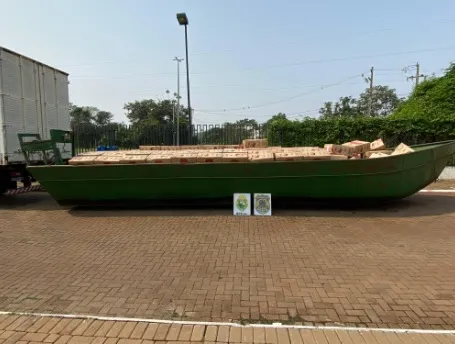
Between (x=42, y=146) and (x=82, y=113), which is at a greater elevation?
(x=82, y=113)

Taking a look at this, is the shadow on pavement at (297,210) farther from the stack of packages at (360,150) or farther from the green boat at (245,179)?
the stack of packages at (360,150)

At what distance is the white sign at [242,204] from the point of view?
22.8ft

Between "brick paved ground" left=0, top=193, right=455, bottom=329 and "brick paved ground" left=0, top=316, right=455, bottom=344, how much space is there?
0.62 feet

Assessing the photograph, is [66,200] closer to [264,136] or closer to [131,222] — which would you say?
[131,222]

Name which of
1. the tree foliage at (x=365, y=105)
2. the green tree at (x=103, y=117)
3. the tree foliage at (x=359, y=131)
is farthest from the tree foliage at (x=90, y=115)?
the tree foliage at (x=359, y=131)

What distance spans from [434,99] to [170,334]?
16299mm

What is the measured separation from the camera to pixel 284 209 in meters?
7.40

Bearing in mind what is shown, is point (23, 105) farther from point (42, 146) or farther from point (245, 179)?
point (245, 179)

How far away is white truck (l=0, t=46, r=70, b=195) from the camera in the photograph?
758cm

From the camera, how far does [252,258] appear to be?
4.50 m

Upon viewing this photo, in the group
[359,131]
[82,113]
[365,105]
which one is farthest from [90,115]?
[359,131]

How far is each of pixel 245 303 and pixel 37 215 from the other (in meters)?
5.73

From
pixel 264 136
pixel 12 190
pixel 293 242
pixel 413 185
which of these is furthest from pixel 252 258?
pixel 264 136

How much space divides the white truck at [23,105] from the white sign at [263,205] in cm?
555
